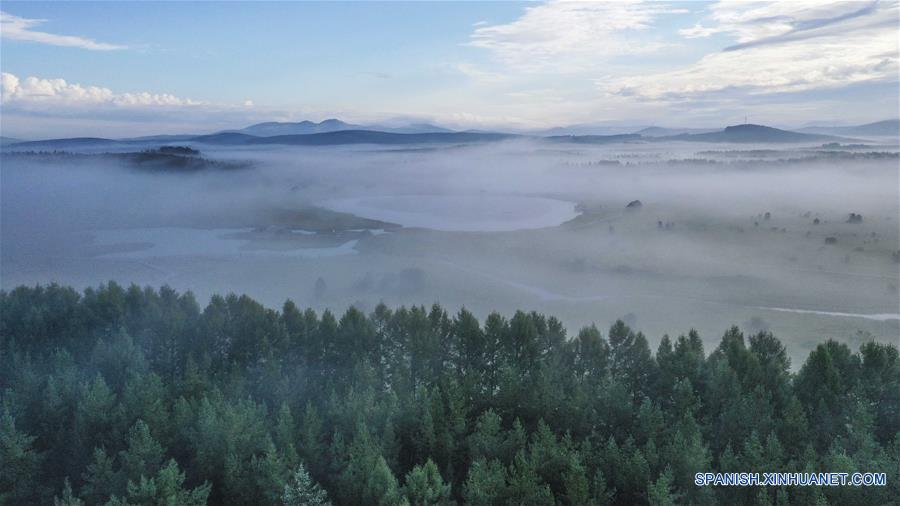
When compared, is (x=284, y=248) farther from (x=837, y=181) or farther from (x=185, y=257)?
(x=837, y=181)

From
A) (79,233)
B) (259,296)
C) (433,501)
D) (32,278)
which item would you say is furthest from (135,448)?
(79,233)

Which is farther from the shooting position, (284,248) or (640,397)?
(284,248)

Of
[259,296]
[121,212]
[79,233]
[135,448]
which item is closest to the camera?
[135,448]

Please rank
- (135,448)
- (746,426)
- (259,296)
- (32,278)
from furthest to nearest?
(32,278) < (259,296) < (746,426) < (135,448)

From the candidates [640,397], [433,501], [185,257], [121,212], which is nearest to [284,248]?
[185,257]

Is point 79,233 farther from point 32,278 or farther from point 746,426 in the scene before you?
point 746,426

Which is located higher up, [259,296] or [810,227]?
[810,227]
